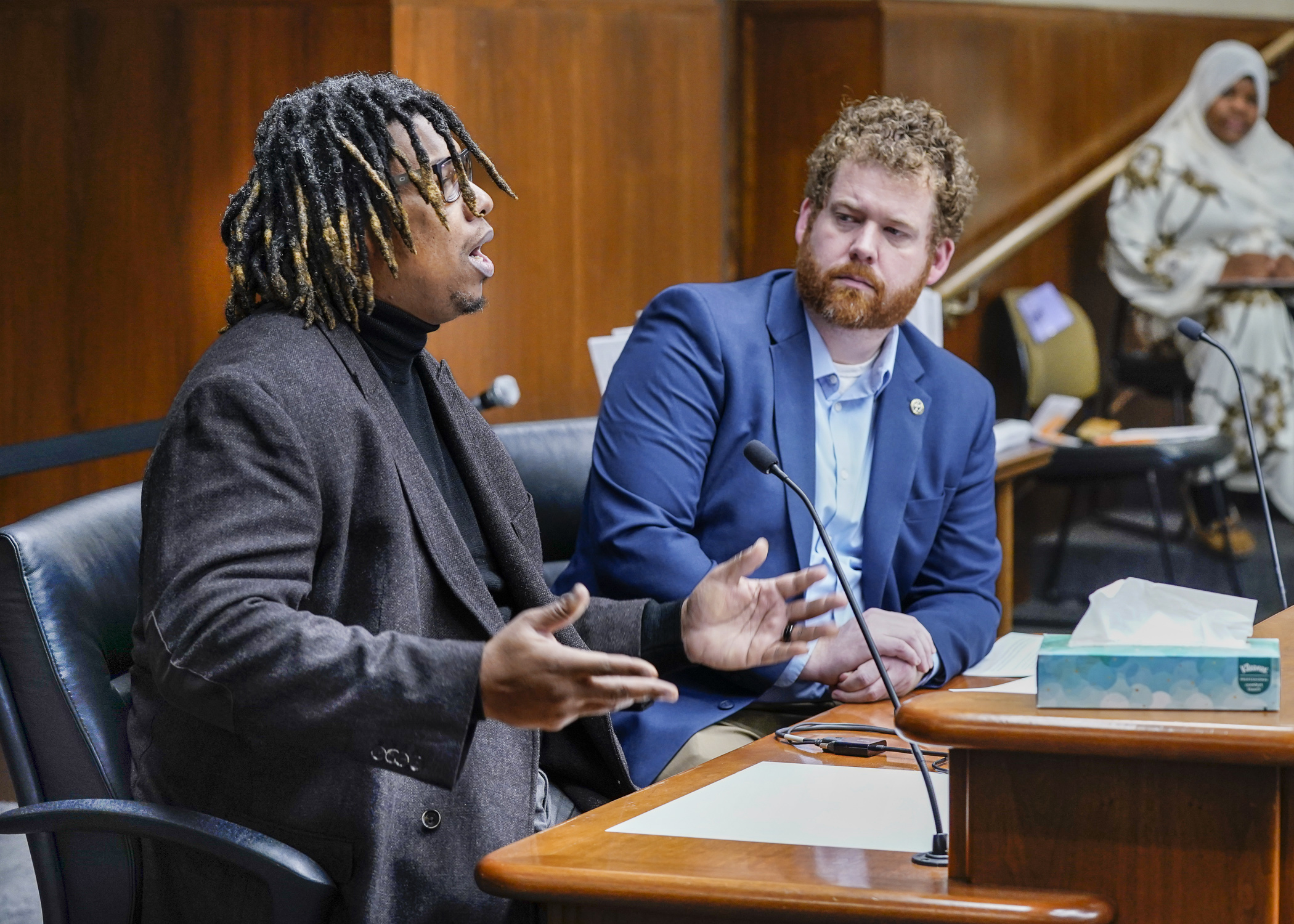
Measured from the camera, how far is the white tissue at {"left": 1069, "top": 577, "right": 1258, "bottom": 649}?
1.00 metres

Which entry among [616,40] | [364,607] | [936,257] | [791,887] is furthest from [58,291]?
[791,887]

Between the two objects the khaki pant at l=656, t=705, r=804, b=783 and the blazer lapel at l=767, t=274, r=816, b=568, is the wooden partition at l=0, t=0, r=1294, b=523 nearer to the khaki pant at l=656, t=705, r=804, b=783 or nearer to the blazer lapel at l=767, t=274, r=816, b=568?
the blazer lapel at l=767, t=274, r=816, b=568

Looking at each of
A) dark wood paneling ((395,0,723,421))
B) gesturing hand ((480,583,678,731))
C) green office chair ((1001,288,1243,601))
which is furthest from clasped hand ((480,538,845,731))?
green office chair ((1001,288,1243,601))

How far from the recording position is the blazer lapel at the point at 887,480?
6.47 feet

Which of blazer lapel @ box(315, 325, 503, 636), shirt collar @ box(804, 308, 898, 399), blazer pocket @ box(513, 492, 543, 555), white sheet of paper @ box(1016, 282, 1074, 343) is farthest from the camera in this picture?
white sheet of paper @ box(1016, 282, 1074, 343)

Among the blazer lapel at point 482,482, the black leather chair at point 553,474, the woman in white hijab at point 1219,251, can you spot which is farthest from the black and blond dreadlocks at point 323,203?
the woman in white hijab at point 1219,251

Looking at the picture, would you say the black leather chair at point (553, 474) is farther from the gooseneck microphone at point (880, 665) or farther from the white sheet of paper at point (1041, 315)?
the white sheet of paper at point (1041, 315)

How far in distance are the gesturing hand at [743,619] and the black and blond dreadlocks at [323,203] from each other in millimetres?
476

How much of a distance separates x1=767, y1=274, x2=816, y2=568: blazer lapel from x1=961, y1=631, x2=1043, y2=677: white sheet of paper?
0.30m

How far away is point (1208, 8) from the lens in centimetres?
565

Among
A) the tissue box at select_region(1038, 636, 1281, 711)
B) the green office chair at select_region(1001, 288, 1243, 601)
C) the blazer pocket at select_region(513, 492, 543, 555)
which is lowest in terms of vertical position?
the green office chair at select_region(1001, 288, 1243, 601)

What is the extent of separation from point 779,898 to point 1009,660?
111 cm

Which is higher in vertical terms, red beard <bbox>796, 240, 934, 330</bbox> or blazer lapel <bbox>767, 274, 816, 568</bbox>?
red beard <bbox>796, 240, 934, 330</bbox>

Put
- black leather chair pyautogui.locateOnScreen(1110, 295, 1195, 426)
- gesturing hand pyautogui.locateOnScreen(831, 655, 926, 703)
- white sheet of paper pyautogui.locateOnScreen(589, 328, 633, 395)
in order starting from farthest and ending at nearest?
black leather chair pyautogui.locateOnScreen(1110, 295, 1195, 426) < white sheet of paper pyautogui.locateOnScreen(589, 328, 633, 395) < gesturing hand pyautogui.locateOnScreen(831, 655, 926, 703)
